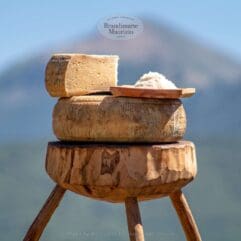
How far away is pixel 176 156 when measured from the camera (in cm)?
524

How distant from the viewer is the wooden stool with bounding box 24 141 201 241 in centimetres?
508

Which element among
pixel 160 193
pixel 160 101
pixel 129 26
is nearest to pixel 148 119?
pixel 160 101

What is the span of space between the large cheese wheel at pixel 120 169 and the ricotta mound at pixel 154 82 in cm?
38

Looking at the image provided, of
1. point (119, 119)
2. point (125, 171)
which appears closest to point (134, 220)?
point (125, 171)

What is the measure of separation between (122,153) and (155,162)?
22 cm

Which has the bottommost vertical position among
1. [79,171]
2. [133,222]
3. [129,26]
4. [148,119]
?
[133,222]

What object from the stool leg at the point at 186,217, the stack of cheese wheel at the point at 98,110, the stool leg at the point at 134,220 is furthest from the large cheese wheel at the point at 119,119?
the stool leg at the point at 186,217

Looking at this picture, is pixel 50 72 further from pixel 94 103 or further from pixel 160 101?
pixel 160 101

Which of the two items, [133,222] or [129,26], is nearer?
[133,222]

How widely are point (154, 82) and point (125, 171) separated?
629mm

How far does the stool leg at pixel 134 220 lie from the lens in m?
5.10

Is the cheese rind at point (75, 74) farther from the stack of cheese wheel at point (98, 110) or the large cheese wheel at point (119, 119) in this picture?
the large cheese wheel at point (119, 119)

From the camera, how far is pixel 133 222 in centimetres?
514

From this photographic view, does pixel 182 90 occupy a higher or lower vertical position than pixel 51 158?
higher
